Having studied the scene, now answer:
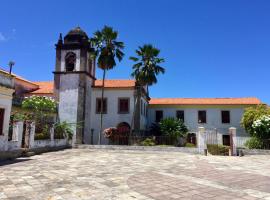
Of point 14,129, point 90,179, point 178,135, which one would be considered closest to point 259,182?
point 90,179

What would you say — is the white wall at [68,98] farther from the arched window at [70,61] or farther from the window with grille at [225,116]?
the window with grille at [225,116]

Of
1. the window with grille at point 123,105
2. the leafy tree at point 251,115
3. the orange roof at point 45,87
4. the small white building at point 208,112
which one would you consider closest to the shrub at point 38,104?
the orange roof at point 45,87

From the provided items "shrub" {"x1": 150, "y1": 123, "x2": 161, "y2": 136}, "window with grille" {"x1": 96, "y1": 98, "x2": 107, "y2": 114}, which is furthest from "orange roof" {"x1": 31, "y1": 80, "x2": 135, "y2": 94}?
"shrub" {"x1": 150, "y1": 123, "x2": 161, "y2": 136}

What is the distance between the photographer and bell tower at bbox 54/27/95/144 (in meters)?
28.3

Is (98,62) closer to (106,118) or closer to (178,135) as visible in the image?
(106,118)

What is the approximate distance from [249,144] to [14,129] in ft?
62.3

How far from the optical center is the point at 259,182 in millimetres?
9734

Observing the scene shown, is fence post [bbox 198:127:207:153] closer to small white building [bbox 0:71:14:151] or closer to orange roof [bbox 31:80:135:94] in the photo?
orange roof [bbox 31:80:135:94]

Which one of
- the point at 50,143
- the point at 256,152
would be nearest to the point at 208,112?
the point at 256,152

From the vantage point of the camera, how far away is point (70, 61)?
2981 cm

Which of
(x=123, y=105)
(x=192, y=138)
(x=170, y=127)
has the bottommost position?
(x=192, y=138)

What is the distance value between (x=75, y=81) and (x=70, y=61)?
102 inches

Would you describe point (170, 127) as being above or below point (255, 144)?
above

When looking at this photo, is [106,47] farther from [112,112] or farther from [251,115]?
[251,115]
